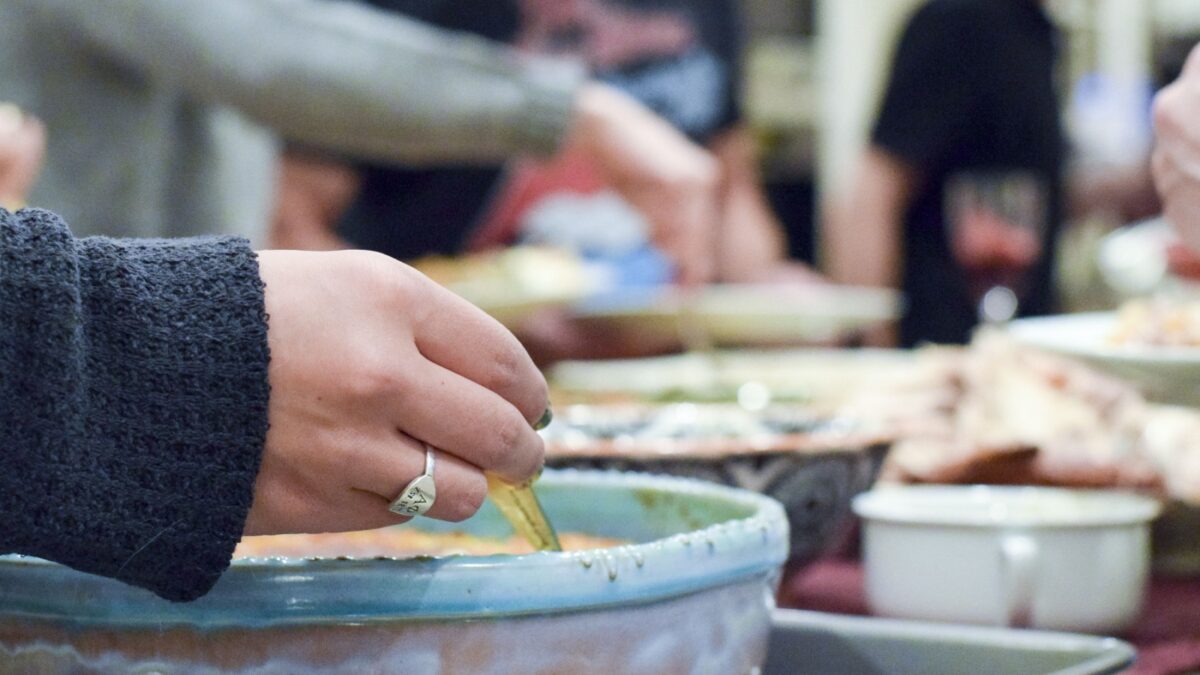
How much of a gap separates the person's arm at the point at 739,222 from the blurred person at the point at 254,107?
926 mm

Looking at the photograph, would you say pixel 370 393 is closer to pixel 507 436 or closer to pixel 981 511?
pixel 507 436

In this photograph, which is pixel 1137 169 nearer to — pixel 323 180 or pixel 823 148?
pixel 823 148

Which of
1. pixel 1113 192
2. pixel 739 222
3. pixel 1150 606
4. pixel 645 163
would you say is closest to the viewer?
pixel 1150 606

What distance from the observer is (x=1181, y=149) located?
760 mm

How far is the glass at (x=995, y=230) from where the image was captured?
146 cm

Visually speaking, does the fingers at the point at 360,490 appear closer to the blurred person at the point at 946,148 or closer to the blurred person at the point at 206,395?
the blurred person at the point at 206,395

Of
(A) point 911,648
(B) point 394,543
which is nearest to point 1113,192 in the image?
(A) point 911,648

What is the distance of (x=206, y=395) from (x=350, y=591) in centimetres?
8

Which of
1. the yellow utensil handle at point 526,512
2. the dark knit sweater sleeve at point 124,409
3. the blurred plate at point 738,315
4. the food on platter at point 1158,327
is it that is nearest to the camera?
the dark knit sweater sleeve at point 124,409

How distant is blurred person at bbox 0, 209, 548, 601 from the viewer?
0.41m

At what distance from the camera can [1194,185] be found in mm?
761

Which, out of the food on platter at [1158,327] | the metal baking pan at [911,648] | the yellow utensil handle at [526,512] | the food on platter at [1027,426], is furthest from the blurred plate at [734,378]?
the yellow utensil handle at [526,512]

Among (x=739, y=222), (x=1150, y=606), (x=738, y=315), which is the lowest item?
(x=739, y=222)

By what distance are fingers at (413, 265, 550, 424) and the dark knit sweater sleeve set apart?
0.18ft
